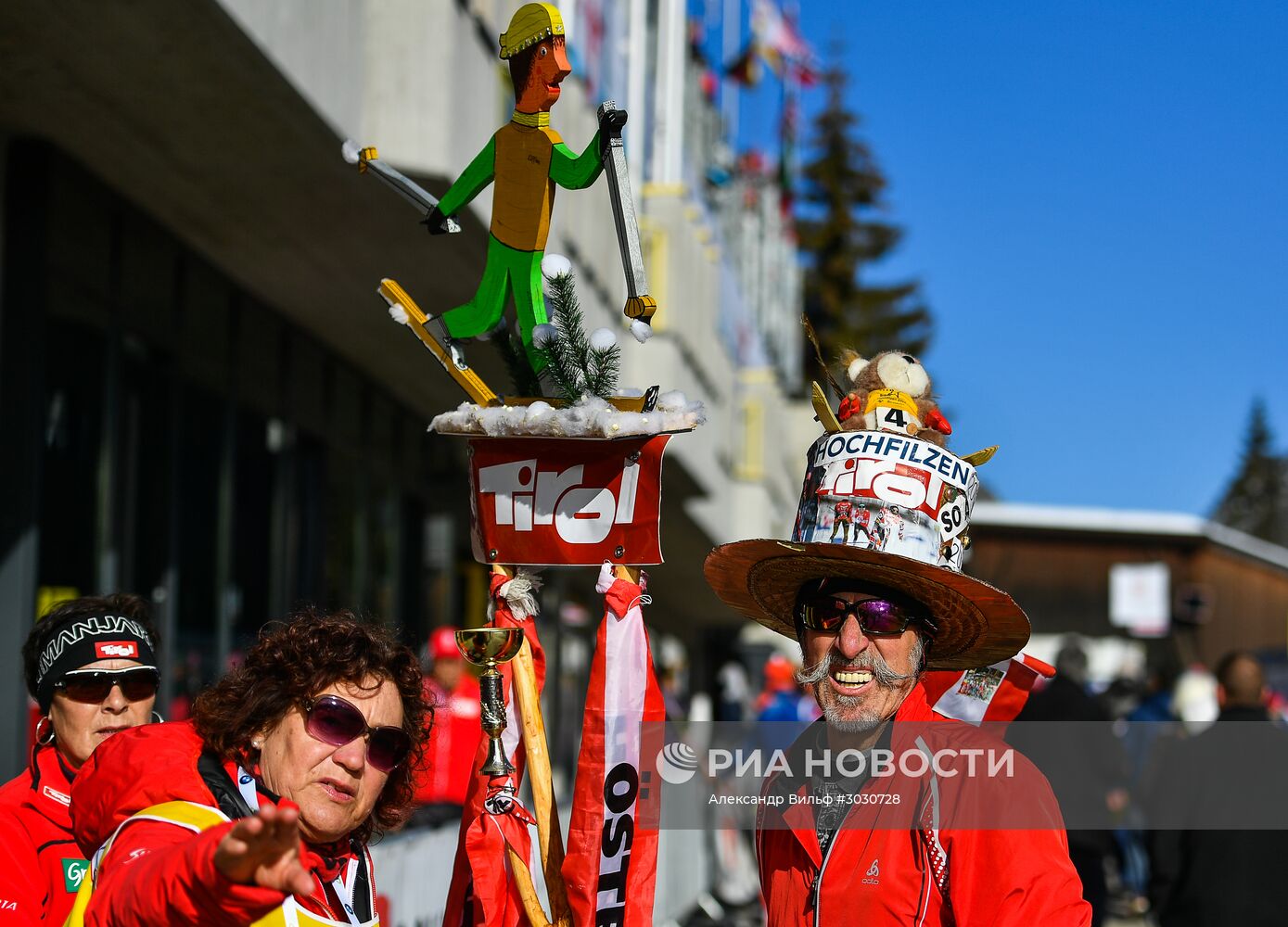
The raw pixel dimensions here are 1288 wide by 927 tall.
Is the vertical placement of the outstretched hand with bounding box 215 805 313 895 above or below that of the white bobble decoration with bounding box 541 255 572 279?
below

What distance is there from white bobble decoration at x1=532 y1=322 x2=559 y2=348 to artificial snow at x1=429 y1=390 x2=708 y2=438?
5.9 inches

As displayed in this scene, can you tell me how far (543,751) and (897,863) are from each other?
2.92ft

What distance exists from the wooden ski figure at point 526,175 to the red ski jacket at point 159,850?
132 cm

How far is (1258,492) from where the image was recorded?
111m

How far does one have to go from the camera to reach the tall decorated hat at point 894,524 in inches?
137

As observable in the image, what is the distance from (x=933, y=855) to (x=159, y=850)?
57.8 inches

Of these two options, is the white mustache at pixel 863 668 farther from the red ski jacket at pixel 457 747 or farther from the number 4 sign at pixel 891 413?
the red ski jacket at pixel 457 747

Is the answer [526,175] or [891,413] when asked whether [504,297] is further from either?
[891,413]

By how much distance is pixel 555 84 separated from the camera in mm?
3945

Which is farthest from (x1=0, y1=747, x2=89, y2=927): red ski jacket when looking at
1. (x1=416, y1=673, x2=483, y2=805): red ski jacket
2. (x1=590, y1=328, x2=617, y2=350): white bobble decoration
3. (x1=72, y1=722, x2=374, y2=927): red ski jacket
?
(x1=416, y1=673, x2=483, y2=805): red ski jacket

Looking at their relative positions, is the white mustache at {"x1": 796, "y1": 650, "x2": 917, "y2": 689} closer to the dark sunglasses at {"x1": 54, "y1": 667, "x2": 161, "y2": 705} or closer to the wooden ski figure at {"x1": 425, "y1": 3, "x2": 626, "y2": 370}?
the wooden ski figure at {"x1": 425, "y1": 3, "x2": 626, "y2": 370}

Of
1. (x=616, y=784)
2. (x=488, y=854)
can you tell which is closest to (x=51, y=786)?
(x=488, y=854)

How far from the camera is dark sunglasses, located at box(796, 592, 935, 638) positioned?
Answer: 3.51 metres

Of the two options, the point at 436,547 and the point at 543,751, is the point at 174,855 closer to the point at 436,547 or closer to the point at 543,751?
the point at 543,751
